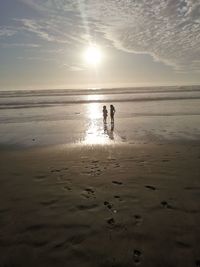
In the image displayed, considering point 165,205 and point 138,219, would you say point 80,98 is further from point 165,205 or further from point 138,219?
point 138,219

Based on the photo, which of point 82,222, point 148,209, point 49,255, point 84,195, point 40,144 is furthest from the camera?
point 40,144

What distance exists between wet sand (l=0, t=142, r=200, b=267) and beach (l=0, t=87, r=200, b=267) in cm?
2

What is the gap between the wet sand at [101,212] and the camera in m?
5.96

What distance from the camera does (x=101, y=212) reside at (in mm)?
7758

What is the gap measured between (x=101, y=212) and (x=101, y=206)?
0.35m

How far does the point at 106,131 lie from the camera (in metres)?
22.6

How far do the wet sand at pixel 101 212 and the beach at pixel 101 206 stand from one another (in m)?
0.02

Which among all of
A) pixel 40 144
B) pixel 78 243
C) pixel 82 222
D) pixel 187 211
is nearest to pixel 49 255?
pixel 78 243

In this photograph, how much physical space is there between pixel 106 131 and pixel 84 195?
45.2 ft

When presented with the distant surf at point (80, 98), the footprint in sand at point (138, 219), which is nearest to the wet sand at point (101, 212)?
the footprint in sand at point (138, 219)

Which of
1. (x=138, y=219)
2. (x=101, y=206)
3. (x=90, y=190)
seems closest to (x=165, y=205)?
(x=138, y=219)

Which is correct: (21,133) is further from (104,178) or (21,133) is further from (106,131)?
(104,178)

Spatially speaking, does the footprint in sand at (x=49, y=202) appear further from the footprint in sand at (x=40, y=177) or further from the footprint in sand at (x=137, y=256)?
the footprint in sand at (x=137, y=256)

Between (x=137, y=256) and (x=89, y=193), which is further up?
(x=89, y=193)
